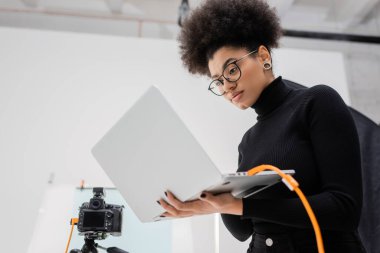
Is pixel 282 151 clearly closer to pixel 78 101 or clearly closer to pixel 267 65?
pixel 267 65

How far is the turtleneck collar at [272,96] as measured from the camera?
0.91m

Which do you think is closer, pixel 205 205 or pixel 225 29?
pixel 205 205

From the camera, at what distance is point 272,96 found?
35.8 inches

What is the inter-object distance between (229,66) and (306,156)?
1.08 feet

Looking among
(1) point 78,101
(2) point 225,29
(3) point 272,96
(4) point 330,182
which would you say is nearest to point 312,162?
(4) point 330,182

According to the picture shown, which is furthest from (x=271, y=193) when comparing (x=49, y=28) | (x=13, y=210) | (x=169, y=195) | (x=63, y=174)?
(x=49, y=28)

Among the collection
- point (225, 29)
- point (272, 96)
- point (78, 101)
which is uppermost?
point (78, 101)

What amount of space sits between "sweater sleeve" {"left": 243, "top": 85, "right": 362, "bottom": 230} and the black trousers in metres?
0.04

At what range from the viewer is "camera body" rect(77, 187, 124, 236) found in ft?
3.94

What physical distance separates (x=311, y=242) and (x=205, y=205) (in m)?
0.23

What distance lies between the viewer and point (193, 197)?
0.67m

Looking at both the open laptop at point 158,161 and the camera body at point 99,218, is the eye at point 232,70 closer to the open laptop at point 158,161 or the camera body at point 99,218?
the open laptop at point 158,161

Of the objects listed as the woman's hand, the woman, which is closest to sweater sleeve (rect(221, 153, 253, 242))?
the woman

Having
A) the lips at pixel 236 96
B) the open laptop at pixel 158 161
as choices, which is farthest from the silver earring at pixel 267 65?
the open laptop at pixel 158 161
